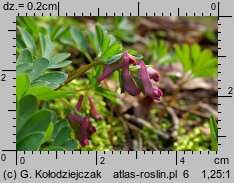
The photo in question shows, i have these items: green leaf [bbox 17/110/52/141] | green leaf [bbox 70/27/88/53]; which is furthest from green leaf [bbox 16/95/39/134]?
green leaf [bbox 70/27/88/53]

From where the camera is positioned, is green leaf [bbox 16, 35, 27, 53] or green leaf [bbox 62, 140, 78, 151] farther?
green leaf [bbox 16, 35, 27, 53]

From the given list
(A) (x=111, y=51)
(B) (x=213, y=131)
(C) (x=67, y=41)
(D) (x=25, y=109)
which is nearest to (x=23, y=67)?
(D) (x=25, y=109)

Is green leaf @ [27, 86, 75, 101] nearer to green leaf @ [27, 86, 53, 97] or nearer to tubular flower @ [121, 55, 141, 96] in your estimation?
green leaf @ [27, 86, 53, 97]

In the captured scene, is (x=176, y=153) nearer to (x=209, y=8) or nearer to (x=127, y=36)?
(x=209, y=8)

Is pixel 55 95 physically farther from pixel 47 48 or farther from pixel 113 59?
pixel 47 48

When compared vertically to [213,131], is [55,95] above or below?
above

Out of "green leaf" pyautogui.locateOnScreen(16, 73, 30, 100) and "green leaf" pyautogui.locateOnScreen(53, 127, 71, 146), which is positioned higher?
"green leaf" pyautogui.locateOnScreen(16, 73, 30, 100)

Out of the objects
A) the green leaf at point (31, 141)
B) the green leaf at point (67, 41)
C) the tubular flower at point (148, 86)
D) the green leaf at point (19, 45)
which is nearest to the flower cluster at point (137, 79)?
the tubular flower at point (148, 86)
